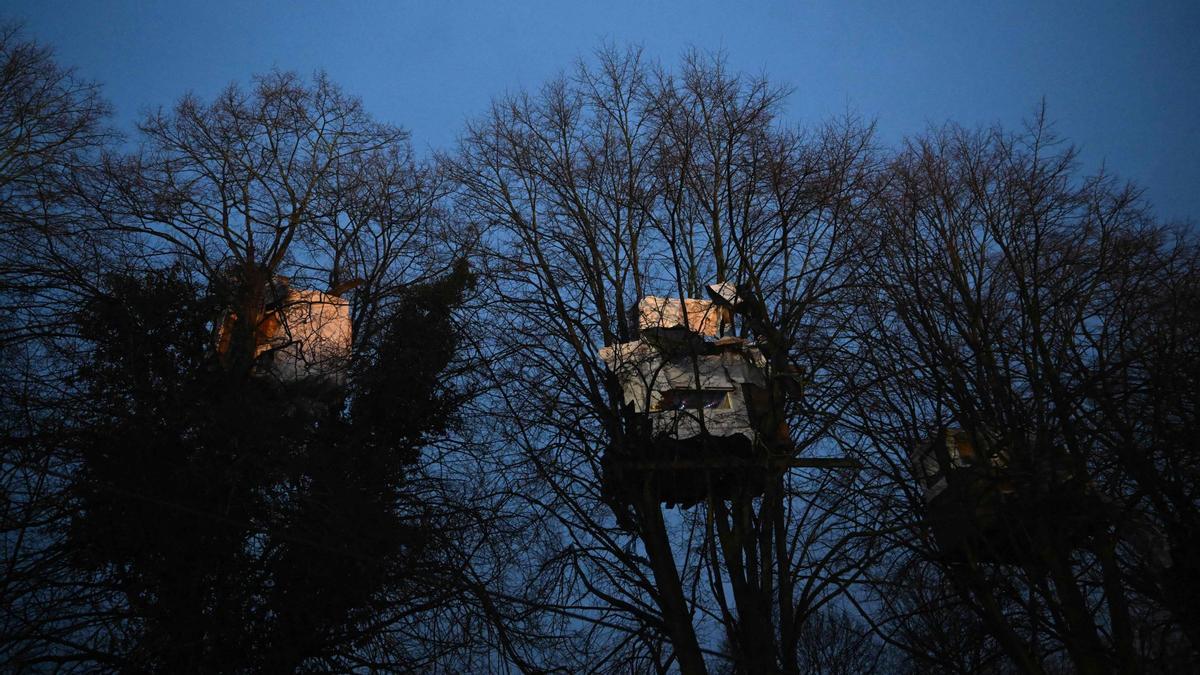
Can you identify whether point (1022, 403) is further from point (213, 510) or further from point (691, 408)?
point (213, 510)

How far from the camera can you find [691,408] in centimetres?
970

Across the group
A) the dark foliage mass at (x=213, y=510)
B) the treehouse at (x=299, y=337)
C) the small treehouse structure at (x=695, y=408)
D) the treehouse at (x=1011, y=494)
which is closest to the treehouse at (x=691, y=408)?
the small treehouse structure at (x=695, y=408)

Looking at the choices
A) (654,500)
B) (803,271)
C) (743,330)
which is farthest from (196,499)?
(803,271)

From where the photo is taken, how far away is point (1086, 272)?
10.7 m

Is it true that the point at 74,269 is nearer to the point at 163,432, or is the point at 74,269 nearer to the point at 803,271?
the point at 163,432

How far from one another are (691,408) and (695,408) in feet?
0.77

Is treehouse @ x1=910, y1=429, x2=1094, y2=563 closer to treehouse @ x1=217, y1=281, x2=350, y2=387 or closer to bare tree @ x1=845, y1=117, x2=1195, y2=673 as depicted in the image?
bare tree @ x1=845, y1=117, x2=1195, y2=673

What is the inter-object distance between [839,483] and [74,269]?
6.62 meters

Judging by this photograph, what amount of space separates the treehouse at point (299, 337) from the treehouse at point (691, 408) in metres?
2.67

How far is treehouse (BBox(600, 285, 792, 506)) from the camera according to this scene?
9000 millimetres

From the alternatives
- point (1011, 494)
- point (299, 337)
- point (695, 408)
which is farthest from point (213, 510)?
point (1011, 494)

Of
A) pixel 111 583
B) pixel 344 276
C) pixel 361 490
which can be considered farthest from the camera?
pixel 344 276

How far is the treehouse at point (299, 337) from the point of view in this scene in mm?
9734

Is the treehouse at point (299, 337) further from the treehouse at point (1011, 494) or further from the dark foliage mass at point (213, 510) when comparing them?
the treehouse at point (1011, 494)
